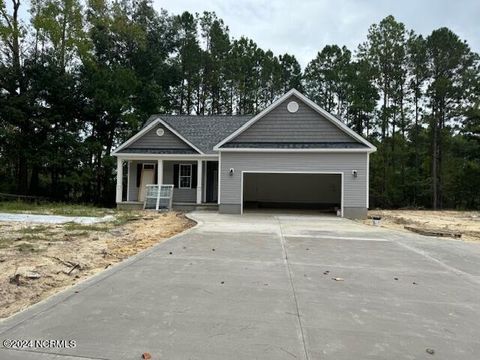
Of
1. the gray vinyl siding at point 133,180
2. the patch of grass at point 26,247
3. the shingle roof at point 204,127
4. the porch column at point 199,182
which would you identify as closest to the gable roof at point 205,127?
the shingle roof at point 204,127

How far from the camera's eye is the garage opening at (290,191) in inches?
810

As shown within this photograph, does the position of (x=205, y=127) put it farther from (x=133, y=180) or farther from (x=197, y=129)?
(x=133, y=180)

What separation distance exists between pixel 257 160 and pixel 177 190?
5.25 meters

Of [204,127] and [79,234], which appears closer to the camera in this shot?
[79,234]

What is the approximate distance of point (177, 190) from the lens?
19141mm

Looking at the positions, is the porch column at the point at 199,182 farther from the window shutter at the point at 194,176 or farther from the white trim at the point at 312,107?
the white trim at the point at 312,107

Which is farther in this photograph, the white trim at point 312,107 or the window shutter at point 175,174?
the window shutter at point 175,174

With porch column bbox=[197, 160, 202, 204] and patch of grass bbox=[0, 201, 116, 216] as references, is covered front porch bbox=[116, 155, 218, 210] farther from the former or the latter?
patch of grass bbox=[0, 201, 116, 216]

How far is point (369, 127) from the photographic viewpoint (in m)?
32.3

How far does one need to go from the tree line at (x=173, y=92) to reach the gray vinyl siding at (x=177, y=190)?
24.6 feet

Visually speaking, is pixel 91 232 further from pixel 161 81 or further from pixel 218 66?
pixel 218 66

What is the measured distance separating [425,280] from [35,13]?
30.1 metres

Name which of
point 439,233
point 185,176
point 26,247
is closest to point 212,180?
point 185,176

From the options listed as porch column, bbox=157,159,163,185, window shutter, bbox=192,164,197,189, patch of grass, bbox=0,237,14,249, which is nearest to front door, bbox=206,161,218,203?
window shutter, bbox=192,164,197,189
